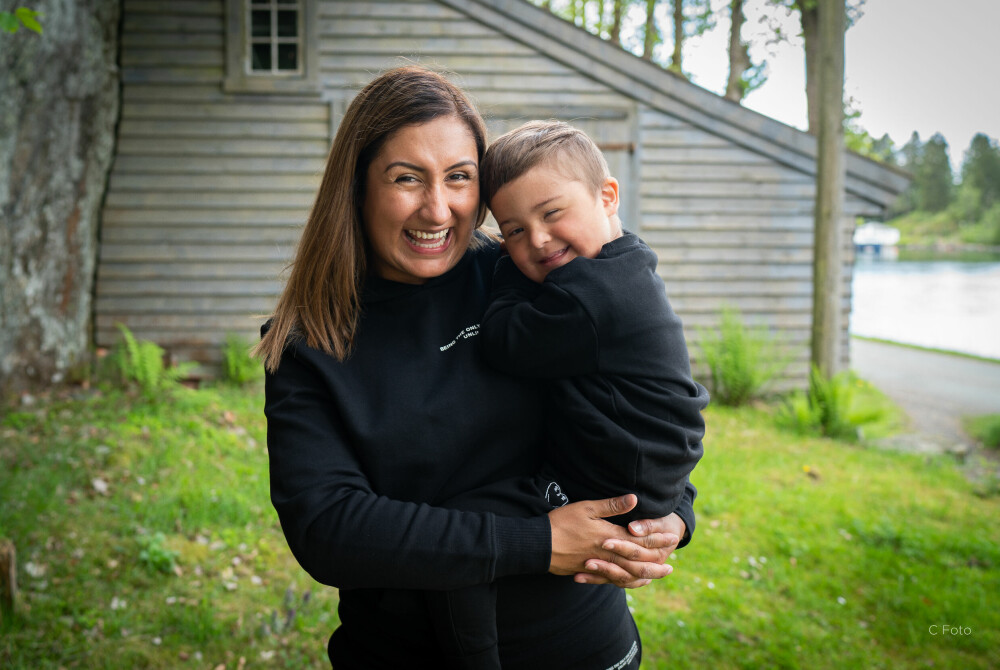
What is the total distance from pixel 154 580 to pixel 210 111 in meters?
5.80

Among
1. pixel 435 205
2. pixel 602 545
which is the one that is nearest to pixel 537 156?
pixel 435 205

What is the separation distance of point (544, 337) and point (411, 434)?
1.23 ft

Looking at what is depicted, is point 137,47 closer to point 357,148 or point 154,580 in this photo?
point 154,580

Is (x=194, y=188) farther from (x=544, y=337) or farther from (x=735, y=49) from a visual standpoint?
(x=735, y=49)

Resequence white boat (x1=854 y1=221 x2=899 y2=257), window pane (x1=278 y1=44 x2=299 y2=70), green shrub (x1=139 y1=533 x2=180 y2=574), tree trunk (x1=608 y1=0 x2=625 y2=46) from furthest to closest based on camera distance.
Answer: white boat (x1=854 y1=221 x2=899 y2=257), tree trunk (x1=608 y1=0 x2=625 y2=46), window pane (x1=278 y1=44 x2=299 y2=70), green shrub (x1=139 y1=533 x2=180 y2=574)

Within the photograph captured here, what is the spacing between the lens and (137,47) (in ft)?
25.8

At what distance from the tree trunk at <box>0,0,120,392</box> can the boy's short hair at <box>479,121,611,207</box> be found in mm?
6234

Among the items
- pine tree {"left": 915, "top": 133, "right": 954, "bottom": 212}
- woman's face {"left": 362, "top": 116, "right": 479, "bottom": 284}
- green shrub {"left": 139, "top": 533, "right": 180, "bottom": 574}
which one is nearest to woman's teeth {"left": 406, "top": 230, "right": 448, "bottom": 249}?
woman's face {"left": 362, "top": 116, "right": 479, "bottom": 284}

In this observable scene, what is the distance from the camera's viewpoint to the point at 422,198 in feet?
5.46

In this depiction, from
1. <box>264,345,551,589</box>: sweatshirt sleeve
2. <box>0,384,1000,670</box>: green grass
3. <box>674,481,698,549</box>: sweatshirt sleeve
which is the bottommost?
<box>0,384,1000,670</box>: green grass

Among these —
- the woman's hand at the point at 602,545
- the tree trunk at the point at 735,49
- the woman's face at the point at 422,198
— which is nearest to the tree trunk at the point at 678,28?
the tree trunk at the point at 735,49

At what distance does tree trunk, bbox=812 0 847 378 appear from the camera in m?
7.22

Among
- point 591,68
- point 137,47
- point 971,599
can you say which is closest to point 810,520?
point 971,599

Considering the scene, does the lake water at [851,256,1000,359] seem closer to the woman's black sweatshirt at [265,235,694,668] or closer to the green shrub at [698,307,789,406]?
the green shrub at [698,307,789,406]
